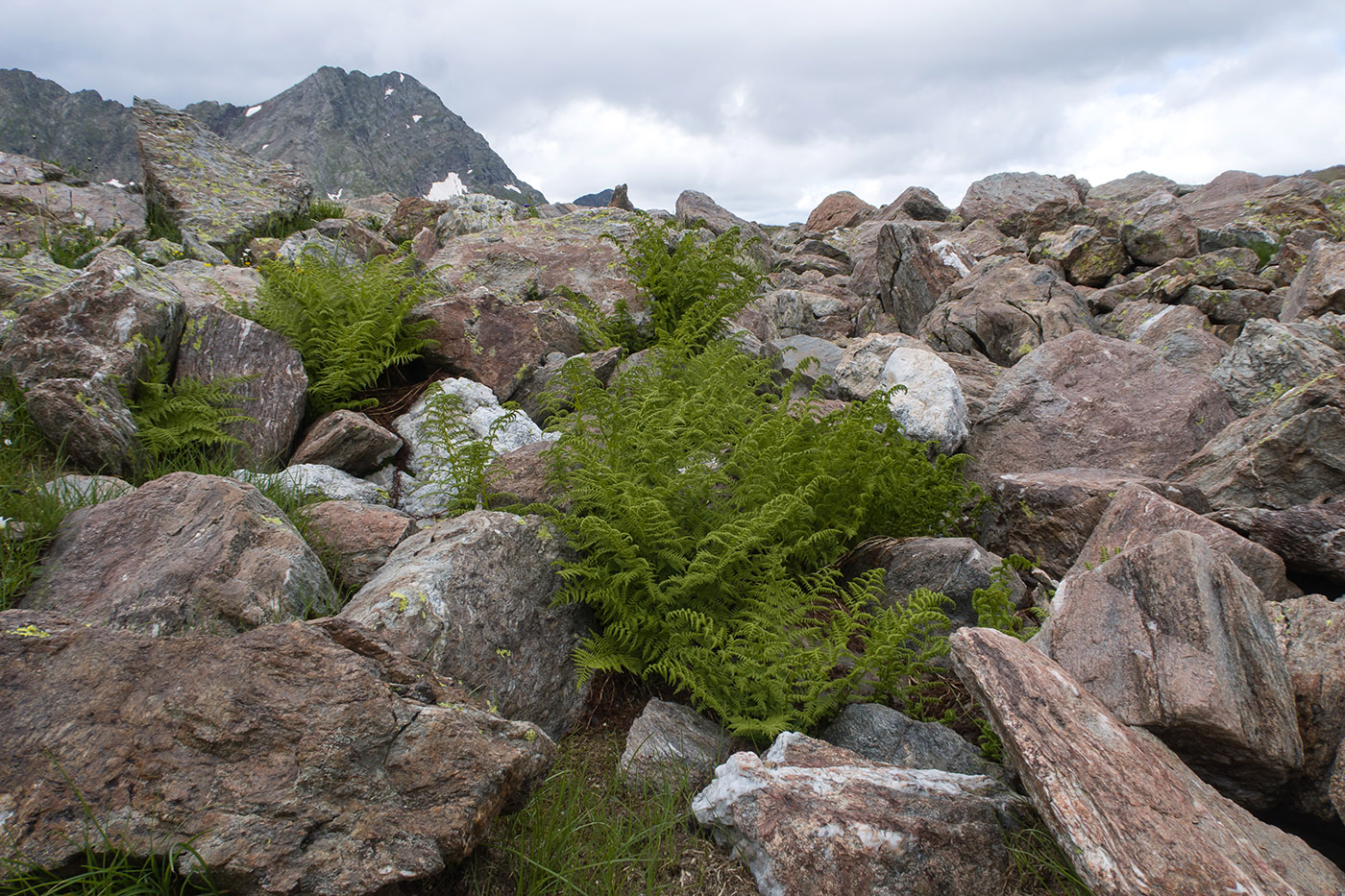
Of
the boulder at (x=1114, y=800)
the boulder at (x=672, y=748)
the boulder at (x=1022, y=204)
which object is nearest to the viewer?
the boulder at (x=1114, y=800)

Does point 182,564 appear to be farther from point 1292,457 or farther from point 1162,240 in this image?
point 1162,240

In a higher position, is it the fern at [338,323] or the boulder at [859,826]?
the fern at [338,323]

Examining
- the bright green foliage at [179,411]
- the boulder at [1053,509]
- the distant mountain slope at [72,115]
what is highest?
the distant mountain slope at [72,115]

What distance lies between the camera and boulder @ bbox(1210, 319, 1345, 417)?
6527 millimetres

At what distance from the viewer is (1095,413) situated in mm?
6734

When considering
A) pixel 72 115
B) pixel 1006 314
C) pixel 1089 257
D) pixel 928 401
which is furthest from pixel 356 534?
pixel 72 115

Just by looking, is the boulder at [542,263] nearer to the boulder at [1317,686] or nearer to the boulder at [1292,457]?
the boulder at [1292,457]

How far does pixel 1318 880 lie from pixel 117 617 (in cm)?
512

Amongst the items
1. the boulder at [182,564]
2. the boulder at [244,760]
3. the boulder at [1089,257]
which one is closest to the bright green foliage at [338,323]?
the boulder at [182,564]

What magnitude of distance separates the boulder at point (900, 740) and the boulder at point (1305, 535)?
8.18 ft

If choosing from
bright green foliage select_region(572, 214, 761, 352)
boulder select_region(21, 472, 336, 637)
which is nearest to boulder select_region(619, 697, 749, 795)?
boulder select_region(21, 472, 336, 637)

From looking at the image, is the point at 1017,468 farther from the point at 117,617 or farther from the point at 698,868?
the point at 117,617

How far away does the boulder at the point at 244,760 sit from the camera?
2.24 meters

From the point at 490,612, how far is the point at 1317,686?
13.1ft
